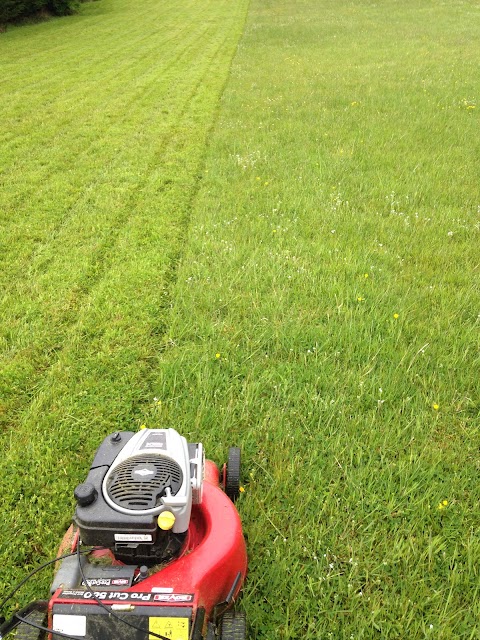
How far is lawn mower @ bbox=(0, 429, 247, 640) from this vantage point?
72.8 inches

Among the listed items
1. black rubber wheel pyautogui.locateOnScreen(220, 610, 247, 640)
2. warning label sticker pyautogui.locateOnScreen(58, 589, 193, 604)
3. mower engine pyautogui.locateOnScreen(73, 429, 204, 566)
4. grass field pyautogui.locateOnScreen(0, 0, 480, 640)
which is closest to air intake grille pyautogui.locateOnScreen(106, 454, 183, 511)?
mower engine pyautogui.locateOnScreen(73, 429, 204, 566)

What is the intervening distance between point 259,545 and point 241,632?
0.57 metres

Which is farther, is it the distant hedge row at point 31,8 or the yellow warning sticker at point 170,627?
the distant hedge row at point 31,8

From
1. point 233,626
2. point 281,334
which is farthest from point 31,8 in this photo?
point 233,626

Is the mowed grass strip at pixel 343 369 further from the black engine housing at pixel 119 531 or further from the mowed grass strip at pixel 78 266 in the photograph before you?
the black engine housing at pixel 119 531

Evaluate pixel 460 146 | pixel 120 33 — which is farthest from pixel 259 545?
pixel 120 33

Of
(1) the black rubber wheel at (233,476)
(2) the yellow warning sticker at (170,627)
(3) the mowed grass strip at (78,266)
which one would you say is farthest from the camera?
(3) the mowed grass strip at (78,266)

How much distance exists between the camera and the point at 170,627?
5.98 feet

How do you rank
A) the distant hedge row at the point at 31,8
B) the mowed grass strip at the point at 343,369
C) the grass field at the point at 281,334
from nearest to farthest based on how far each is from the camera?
the mowed grass strip at the point at 343,369, the grass field at the point at 281,334, the distant hedge row at the point at 31,8

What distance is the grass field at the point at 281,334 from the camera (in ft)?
8.32

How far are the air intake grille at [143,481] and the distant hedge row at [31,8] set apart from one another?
24.6 meters

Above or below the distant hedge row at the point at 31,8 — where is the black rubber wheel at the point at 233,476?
below

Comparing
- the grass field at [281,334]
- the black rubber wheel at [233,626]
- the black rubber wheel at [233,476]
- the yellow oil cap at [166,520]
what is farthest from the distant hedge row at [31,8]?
the black rubber wheel at [233,626]

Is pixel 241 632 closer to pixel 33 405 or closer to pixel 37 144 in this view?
pixel 33 405
